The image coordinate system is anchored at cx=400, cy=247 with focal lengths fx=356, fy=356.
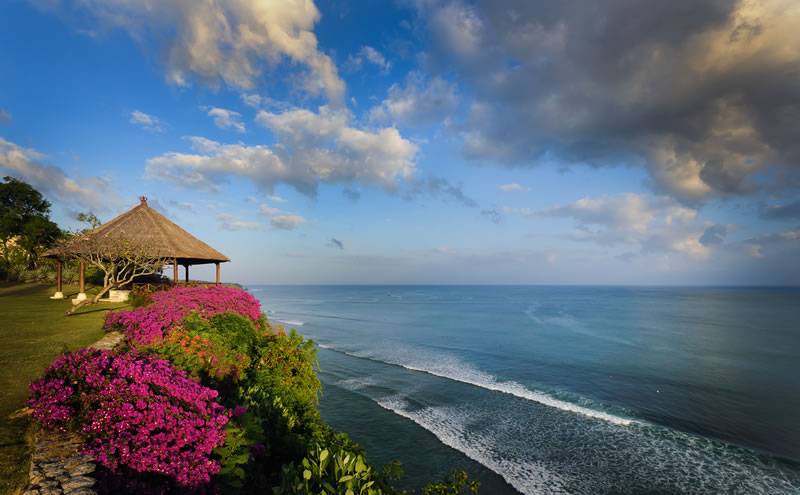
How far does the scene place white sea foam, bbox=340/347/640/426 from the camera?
16.0m

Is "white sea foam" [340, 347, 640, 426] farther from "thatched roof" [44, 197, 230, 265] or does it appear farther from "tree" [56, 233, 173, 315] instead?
"tree" [56, 233, 173, 315]

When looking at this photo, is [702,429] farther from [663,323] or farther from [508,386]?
[663,323]

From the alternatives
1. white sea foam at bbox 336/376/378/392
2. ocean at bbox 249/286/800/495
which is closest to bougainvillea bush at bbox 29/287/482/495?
ocean at bbox 249/286/800/495

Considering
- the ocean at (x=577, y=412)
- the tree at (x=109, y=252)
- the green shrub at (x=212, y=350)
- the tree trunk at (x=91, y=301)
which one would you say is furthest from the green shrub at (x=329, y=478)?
the tree at (x=109, y=252)

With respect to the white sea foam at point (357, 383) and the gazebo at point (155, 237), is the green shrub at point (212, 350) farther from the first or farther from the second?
the gazebo at point (155, 237)

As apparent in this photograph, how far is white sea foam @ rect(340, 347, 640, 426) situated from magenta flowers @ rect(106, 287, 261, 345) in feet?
38.2

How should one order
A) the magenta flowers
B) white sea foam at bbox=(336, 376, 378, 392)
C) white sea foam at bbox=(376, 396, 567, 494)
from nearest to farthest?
the magenta flowers
white sea foam at bbox=(376, 396, 567, 494)
white sea foam at bbox=(336, 376, 378, 392)

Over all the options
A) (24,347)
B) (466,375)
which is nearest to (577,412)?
(466,375)

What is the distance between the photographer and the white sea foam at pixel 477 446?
10.5 metres

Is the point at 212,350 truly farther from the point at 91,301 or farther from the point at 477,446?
the point at 91,301

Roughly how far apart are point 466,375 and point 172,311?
53.3ft

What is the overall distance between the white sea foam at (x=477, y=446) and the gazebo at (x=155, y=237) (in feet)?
53.0

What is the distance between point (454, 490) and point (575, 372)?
20.9m

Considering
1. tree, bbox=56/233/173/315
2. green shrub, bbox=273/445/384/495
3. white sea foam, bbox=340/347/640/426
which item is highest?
tree, bbox=56/233/173/315
